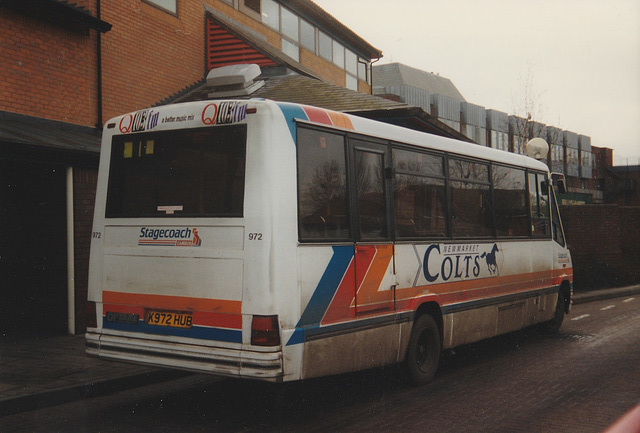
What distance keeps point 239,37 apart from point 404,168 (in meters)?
9.96

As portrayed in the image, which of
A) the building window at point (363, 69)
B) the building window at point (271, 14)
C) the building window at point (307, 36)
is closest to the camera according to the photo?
the building window at point (271, 14)

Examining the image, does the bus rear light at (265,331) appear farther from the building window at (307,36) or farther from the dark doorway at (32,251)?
the building window at (307,36)

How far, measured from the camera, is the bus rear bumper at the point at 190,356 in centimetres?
566

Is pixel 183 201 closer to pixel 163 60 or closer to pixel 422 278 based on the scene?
pixel 422 278

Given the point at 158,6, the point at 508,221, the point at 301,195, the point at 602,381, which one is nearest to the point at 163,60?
the point at 158,6

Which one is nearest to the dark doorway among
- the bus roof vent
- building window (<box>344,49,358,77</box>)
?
the bus roof vent

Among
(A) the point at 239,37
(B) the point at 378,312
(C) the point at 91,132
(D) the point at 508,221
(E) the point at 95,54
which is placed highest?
(A) the point at 239,37

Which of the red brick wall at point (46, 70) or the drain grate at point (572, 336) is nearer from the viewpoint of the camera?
the red brick wall at point (46, 70)

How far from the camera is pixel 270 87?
15672mm

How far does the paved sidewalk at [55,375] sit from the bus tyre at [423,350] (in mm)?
2723

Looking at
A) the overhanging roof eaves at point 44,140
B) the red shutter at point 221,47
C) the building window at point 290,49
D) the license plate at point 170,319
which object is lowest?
the license plate at point 170,319

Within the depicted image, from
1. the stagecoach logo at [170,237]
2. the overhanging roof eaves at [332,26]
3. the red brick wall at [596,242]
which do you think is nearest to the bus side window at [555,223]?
the stagecoach logo at [170,237]

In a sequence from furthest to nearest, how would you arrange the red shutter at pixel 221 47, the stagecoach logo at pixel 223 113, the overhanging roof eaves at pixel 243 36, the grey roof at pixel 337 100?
the overhanging roof eaves at pixel 243 36 < the red shutter at pixel 221 47 < the grey roof at pixel 337 100 < the stagecoach logo at pixel 223 113

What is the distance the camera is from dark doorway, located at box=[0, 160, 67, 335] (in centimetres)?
1073
